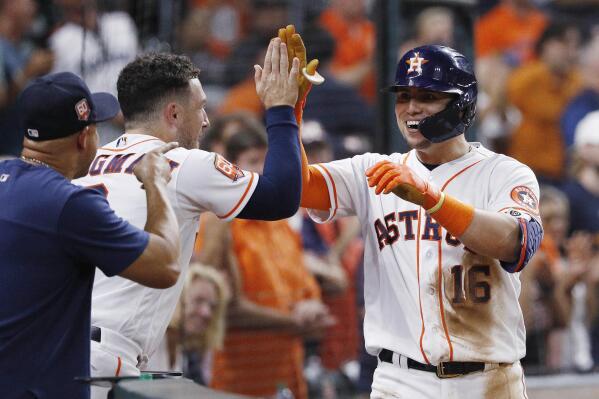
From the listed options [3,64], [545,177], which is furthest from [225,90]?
[545,177]

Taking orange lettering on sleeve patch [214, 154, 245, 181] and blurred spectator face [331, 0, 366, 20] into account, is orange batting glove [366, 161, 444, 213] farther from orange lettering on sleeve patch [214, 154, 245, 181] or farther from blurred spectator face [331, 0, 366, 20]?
blurred spectator face [331, 0, 366, 20]

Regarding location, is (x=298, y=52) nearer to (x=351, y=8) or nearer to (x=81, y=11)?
(x=81, y=11)

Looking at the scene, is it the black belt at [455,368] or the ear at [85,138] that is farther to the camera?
the black belt at [455,368]

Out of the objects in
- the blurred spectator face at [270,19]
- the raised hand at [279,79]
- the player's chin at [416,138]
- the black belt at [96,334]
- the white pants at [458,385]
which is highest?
the blurred spectator face at [270,19]

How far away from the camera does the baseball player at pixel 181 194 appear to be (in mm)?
4051

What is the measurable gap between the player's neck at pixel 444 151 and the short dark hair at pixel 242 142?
2.64 meters

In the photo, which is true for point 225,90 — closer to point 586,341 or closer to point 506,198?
point 586,341

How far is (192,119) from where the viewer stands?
4.36 m

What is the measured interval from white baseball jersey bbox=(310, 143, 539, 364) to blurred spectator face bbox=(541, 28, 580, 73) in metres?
6.45

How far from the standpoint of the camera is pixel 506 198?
423 cm

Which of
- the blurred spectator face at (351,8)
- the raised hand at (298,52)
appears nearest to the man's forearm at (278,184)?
the raised hand at (298,52)

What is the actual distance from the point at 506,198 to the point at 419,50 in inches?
28.4

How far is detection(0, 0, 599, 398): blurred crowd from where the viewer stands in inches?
278

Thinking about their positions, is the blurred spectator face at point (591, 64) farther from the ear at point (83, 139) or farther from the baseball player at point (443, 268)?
the ear at point (83, 139)
